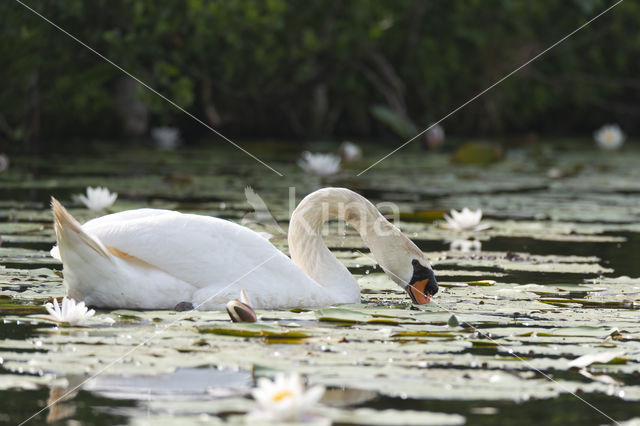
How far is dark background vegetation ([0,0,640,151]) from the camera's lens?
1102cm

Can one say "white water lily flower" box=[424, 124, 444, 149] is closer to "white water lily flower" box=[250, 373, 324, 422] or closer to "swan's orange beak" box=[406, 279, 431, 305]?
"swan's orange beak" box=[406, 279, 431, 305]

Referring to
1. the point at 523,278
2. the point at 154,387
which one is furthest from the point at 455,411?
the point at 523,278

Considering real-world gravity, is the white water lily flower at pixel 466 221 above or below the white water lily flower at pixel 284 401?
above

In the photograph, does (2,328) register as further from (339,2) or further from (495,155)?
(339,2)

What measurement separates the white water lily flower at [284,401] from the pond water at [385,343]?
0.33 feet

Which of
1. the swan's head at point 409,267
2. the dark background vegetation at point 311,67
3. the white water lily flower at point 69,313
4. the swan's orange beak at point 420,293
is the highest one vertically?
the dark background vegetation at point 311,67

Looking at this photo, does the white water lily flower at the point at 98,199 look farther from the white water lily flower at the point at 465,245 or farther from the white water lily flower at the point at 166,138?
the white water lily flower at the point at 166,138

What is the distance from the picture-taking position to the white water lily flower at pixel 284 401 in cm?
247

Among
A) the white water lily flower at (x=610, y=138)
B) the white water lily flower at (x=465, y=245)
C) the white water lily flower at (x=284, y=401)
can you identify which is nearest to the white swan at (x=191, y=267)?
the white water lily flower at (x=284, y=401)

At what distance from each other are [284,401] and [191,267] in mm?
1557

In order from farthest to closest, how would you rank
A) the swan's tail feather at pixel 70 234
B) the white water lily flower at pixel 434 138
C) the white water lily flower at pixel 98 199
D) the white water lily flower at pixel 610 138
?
the white water lily flower at pixel 610 138, the white water lily flower at pixel 434 138, the white water lily flower at pixel 98 199, the swan's tail feather at pixel 70 234

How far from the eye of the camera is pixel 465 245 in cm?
606

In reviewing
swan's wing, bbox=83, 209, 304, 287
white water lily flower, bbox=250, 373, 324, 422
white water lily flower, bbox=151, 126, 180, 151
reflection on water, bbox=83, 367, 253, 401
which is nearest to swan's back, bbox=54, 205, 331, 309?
swan's wing, bbox=83, 209, 304, 287

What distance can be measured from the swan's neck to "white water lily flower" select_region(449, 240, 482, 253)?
4.73ft
